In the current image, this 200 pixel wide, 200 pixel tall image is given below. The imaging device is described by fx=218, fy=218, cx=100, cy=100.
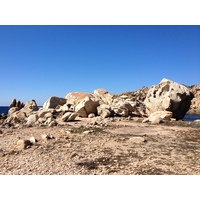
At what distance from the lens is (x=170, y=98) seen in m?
25.8

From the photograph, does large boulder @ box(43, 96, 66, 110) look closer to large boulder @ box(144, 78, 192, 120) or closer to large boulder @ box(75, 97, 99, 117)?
large boulder @ box(75, 97, 99, 117)

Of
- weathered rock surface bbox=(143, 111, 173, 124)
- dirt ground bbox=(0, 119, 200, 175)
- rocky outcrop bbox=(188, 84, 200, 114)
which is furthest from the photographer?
rocky outcrop bbox=(188, 84, 200, 114)

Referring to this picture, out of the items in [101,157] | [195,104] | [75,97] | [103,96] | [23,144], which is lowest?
[101,157]

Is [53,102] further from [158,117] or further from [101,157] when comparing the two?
[101,157]

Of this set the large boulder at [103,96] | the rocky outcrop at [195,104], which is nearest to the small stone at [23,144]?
the large boulder at [103,96]

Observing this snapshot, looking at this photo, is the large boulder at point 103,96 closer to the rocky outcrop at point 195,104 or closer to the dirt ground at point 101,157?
the dirt ground at point 101,157

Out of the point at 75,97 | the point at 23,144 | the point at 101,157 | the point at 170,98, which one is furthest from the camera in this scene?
the point at 75,97

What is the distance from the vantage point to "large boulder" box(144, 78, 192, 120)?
2603 centimetres

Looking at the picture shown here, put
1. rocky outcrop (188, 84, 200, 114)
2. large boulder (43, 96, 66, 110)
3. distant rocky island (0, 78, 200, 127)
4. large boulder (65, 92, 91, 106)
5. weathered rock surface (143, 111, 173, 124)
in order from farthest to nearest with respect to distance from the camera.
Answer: rocky outcrop (188, 84, 200, 114) < large boulder (65, 92, 91, 106) < large boulder (43, 96, 66, 110) < distant rocky island (0, 78, 200, 127) < weathered rock surface (143, 111, 173, 124)

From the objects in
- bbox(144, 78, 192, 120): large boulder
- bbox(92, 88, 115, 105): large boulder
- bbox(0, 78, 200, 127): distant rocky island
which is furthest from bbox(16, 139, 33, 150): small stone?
bbox(92, 88, 115, 105): large boulder

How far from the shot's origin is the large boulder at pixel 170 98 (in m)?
26.0

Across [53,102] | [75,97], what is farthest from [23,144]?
[75,97]
